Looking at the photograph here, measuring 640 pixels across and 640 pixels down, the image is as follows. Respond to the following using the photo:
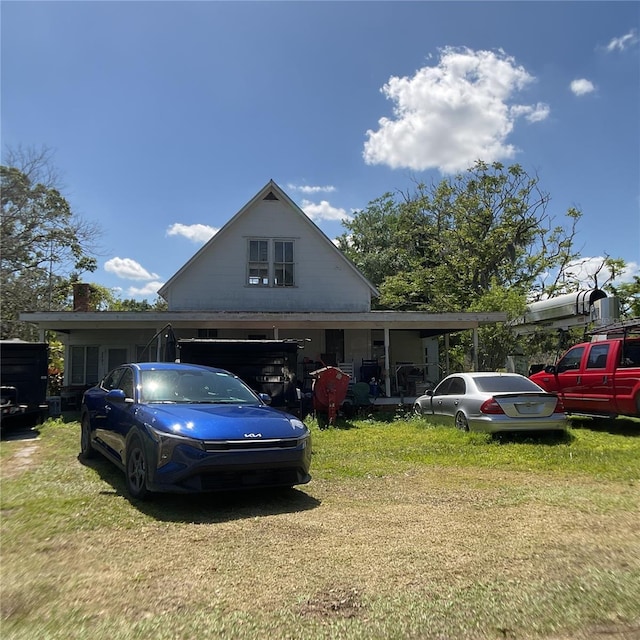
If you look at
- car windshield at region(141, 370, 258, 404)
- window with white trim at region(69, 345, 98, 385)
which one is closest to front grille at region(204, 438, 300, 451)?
car windshield at region(141, 370, 258, 404)

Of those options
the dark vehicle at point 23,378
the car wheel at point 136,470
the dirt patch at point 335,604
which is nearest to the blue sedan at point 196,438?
the car wheel at point 136,470

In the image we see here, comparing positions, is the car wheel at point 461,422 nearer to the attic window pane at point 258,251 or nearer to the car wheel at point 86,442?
the car wheel at point 86,442

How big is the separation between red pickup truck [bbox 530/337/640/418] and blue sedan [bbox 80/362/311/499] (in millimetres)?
7335

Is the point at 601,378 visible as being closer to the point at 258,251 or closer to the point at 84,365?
the point at 258,251

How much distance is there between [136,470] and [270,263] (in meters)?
13.8

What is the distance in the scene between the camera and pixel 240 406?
21.1 feet

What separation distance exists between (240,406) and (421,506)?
2322 mm

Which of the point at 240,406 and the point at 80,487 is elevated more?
the point at 240,406

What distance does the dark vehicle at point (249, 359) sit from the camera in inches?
456

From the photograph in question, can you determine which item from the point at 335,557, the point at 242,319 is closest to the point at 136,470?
the point at 335,557

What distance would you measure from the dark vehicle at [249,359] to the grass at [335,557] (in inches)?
180

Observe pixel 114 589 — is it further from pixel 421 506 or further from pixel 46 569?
pixel 421 506

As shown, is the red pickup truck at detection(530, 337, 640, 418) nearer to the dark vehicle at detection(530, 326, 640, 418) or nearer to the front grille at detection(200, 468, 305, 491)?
the dark vehicle at detection(530, 326, 640, 418)

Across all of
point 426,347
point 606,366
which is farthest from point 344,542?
point 426,347
